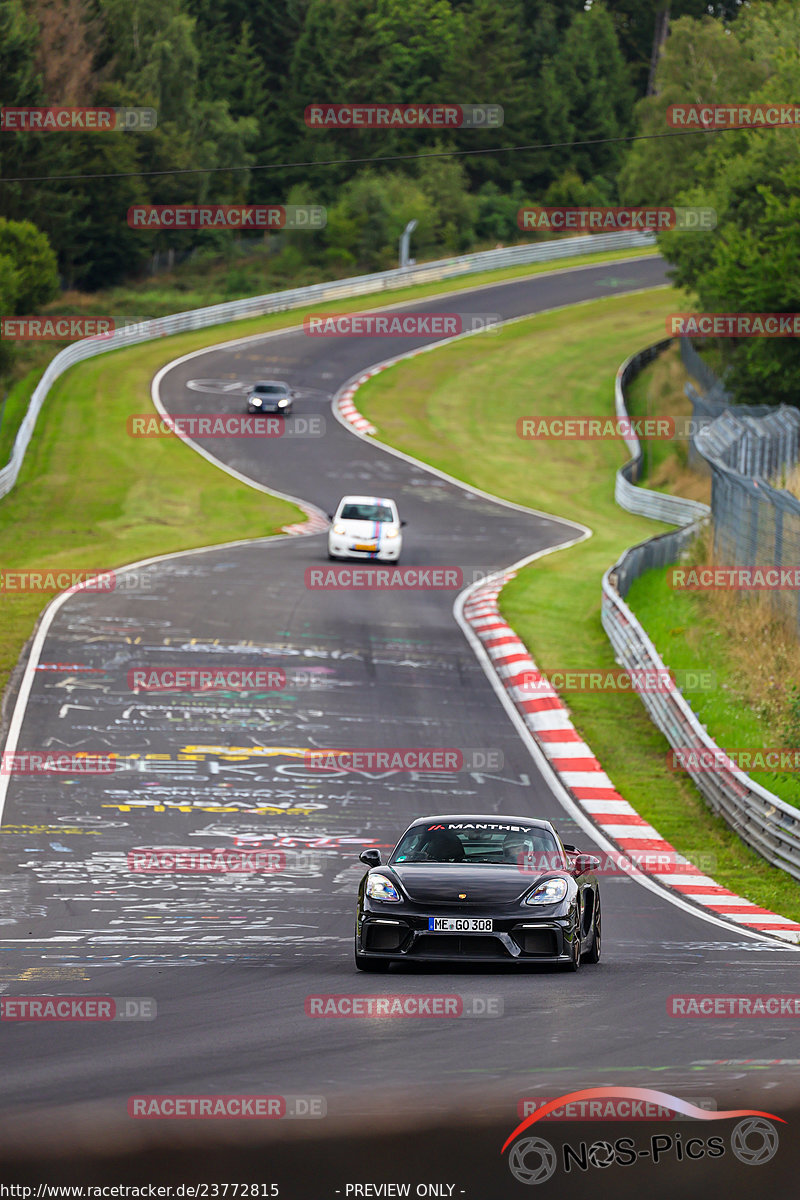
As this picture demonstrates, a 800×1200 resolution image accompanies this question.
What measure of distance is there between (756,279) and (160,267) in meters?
48.6

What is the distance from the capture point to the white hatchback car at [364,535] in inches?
1355

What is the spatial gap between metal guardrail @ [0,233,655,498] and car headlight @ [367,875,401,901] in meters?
36.0

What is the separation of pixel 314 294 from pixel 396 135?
32.3 metres

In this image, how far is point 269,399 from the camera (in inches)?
2108

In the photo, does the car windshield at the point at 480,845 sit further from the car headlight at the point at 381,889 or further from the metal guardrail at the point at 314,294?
the metal guardrail at the point at 314,294

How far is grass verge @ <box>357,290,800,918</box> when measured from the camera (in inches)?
752

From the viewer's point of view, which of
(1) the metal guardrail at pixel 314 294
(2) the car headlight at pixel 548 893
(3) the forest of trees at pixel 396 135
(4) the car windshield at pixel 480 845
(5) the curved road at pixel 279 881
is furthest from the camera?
(1) the metal guardrail at pixel 314 294

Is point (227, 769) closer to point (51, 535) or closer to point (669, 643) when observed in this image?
point (669, 643)

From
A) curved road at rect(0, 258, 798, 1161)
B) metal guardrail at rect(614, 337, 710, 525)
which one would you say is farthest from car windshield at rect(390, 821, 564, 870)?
metal guardrail at rect(614, 337, 710, 525)

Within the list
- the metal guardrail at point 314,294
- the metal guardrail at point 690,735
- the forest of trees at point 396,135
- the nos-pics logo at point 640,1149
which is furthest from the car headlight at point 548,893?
the metal guardrail at point 314,294

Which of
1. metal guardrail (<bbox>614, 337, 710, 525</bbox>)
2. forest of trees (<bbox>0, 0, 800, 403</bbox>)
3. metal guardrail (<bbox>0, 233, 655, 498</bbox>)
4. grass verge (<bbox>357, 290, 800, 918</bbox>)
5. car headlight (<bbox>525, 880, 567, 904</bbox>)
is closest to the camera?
car headlight (<bbox>525, 880, 567, 904</bbox>)

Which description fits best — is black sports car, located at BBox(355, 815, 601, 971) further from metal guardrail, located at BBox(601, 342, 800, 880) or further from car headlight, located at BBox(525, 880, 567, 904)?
metal guardrail, located at BBox(601, 342, 800, 880)

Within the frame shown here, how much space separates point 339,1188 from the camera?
5.59m

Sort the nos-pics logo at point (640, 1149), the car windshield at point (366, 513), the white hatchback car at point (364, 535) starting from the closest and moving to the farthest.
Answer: the nos-pics logo at point (640, 1149), the white hatchback car at point (364, 535), the car windshield at point (366, 513)
